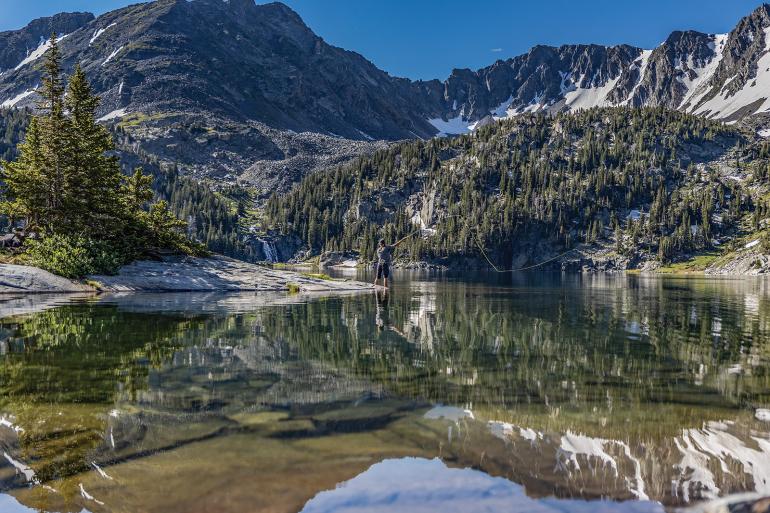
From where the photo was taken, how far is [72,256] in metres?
33.6

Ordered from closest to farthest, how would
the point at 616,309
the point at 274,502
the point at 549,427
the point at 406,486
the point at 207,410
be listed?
1. the point at 274,502
2. the point at 406,486
3. the point at 549,427
4. the point at 207,410
5. the point at 616,309

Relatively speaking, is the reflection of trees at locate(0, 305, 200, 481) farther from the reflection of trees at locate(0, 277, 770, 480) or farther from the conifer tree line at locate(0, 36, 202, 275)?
the conifer tree line at locate(0, 36, 202, 275)

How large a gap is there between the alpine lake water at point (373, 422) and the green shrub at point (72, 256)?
19770 mm

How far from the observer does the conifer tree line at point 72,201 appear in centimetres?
3462

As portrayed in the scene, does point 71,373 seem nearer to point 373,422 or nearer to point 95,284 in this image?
point 373,422

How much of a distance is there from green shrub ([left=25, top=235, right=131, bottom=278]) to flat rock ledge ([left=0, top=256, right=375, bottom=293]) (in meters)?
0.75

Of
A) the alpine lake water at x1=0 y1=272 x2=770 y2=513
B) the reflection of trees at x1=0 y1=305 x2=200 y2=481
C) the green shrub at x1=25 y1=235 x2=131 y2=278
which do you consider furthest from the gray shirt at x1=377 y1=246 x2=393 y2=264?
the alpine lake water at x1=0 y1=272 x2=770 y2=513

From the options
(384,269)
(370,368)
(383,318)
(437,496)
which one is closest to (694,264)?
(384,269)

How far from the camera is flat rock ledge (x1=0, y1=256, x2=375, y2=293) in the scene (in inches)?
1219

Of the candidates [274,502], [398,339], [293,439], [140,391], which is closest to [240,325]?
[398,339]

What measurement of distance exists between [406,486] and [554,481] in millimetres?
1699

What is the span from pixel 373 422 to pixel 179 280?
3168 cm

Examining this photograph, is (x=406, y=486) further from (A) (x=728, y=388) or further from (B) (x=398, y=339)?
(B) (x=398, y=339)

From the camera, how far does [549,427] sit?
7.57 meters
